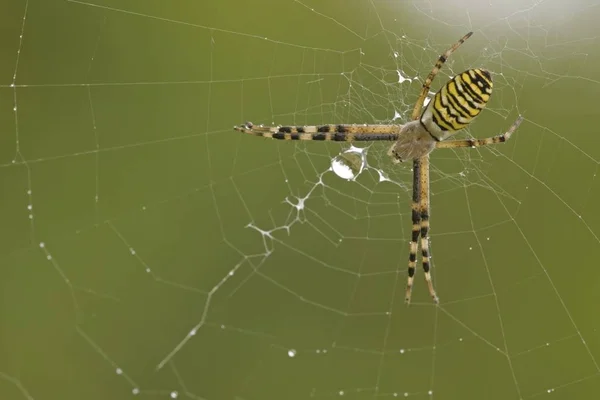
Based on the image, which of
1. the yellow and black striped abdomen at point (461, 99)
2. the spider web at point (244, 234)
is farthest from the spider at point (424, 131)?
the spider web at point (244, 234)

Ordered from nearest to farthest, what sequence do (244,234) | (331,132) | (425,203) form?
(331,132), (425,203), (244,234)

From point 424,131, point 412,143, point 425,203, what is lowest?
point 425,203

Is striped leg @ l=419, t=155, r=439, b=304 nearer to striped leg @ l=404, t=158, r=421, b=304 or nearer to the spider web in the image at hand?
striped leg @ l=404, t=158, r=421, b=304

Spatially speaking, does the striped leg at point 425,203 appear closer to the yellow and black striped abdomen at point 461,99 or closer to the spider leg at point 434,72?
the spider leg at point 434,72

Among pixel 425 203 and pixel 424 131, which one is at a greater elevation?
pixel 424 131

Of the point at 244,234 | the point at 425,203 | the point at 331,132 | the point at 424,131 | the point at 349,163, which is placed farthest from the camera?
the point at 244,234

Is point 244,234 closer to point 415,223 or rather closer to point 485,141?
point 415,223

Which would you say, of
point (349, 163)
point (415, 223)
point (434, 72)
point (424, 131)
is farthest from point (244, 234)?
point (434, 72)

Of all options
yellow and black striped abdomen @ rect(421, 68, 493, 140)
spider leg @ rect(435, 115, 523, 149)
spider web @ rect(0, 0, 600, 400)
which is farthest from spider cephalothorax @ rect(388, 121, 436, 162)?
spider web @ rect(0, 0, 600, 400)
